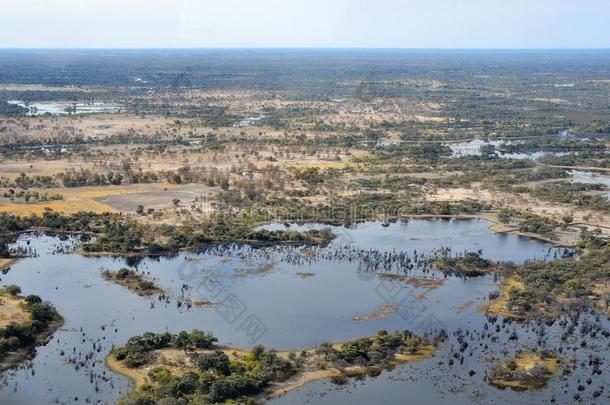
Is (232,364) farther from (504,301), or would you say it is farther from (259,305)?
(504,301)

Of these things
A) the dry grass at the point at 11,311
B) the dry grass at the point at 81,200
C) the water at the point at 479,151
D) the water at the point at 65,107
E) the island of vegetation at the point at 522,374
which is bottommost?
the island of vegetation at the point at 522,374

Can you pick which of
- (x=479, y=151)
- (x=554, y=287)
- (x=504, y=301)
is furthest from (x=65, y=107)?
(x=554, y=287)

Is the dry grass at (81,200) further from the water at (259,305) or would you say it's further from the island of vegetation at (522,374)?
the island of vegetation at (522,374)

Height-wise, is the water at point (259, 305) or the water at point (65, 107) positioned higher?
the water at point (65, 107)

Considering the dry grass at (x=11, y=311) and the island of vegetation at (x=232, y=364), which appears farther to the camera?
the dry grass at (x=11, y=311)

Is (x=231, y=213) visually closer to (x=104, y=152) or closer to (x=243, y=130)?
(x=104, y=152)

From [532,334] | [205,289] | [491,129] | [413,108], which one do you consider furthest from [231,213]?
[413,108]

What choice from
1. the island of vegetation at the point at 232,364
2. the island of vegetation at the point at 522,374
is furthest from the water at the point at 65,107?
the island of vegetation at the point at 522,374
